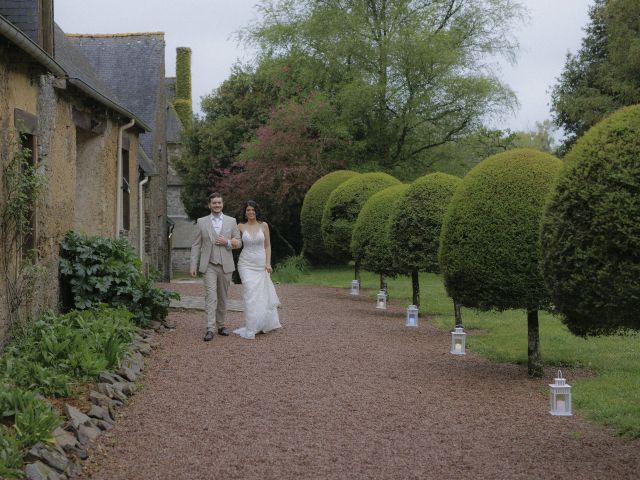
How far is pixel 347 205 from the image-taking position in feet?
69.1

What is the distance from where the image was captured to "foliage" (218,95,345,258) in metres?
28.3

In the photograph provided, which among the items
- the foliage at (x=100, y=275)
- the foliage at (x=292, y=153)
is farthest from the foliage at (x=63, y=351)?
the foliage at (x=292, y=153)

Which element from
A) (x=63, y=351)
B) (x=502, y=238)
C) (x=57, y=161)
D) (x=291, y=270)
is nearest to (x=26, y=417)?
(x=63, y=351)

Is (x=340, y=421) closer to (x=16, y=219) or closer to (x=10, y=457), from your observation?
(x=10, y=457)

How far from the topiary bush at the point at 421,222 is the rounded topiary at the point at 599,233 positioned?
761 centimetres

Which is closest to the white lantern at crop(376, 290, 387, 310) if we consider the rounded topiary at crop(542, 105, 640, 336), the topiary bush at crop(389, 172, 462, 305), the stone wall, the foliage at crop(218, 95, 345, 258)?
the topiary bush at crop(389, 172, 462, 305)

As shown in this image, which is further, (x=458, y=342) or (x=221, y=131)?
(x=221, y=131)

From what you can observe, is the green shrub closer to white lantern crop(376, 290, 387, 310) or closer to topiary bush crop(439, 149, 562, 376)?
topiary bush crop(439, 149, 562, 376)

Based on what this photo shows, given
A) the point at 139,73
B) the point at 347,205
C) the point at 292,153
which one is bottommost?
the point at 347,205

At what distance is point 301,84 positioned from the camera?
30875 millimetres

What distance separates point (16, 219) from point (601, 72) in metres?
26.8

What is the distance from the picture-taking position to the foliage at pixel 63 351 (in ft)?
22.2

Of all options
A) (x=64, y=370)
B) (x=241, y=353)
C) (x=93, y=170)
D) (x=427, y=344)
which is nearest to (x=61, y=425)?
(x=64, y=370)

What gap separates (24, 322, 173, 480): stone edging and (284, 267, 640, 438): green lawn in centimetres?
416
